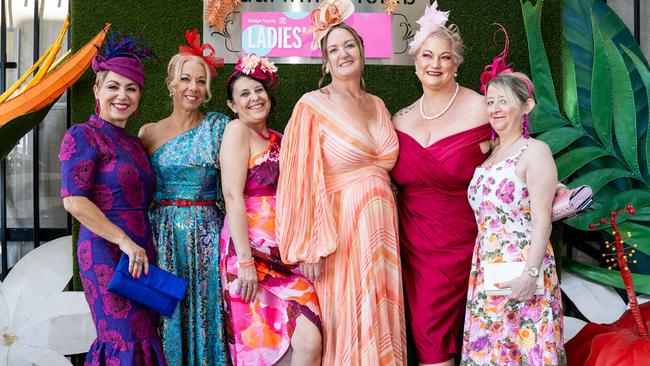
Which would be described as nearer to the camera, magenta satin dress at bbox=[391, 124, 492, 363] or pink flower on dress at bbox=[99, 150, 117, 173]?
pink flower on dress at bbox=[99, 150, 117, 173]

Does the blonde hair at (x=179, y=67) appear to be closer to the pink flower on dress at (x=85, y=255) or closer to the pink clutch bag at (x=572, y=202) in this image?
the pink flower on dress at (x=85, y=255)

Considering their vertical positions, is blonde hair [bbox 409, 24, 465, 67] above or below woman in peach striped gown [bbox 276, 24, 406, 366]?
above

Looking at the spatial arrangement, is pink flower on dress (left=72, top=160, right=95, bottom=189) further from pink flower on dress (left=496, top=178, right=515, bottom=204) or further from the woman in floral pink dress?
pink flower on dress (left=496, top=178, right=515, bottom=204)

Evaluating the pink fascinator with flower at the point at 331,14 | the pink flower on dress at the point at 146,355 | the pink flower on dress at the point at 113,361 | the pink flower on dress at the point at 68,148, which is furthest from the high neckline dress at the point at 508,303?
the pink flower on dress at the point at 68,148

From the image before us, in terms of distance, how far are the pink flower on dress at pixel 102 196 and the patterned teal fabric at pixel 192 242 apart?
1.01ft

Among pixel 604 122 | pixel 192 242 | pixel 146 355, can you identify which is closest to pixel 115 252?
pixel 192 242

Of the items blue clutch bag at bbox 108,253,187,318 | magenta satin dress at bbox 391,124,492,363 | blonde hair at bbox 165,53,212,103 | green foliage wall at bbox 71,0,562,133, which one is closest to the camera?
blue clutch bag at bbox 108,253,187,318

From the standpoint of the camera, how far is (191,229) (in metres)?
2.88

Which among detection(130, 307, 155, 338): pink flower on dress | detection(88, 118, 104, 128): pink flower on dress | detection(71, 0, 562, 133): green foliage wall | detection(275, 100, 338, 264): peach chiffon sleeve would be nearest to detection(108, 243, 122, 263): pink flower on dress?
detection(130, 307, 155, 338): pink flower on dress

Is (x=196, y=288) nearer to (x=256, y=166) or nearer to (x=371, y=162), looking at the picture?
(x=256, y=166)

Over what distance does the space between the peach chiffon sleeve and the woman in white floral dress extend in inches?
25.6

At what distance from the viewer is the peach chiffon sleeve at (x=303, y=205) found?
2.65 m

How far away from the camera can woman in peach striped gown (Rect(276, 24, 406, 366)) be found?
8.68 feet

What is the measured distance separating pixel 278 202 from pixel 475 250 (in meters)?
0.87
